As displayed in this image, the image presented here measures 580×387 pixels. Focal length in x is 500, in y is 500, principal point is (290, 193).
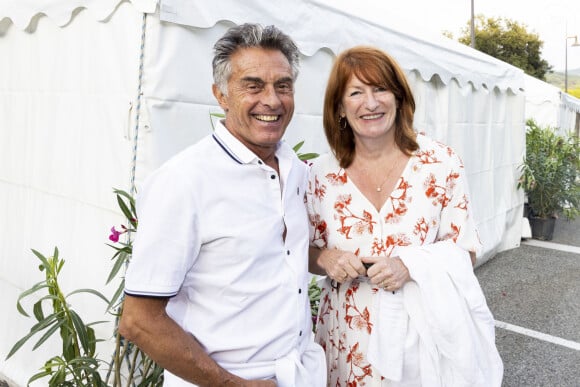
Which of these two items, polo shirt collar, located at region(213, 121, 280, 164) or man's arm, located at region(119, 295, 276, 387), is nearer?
man's arm, located at region(119, 295, 276, 387)

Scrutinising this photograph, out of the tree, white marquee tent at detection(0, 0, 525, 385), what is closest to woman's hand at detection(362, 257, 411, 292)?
white marquee tent at detection(0, 0, 525, 385)

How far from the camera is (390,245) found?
1.76m

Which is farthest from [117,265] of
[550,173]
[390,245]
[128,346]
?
[550,173]

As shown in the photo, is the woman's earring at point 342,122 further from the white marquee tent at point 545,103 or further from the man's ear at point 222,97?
the white marquee tent at point 545,103

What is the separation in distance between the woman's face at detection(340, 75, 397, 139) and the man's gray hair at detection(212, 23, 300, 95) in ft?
1.25

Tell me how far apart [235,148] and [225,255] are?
0.31 m

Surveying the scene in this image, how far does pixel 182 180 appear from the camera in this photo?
128 cm

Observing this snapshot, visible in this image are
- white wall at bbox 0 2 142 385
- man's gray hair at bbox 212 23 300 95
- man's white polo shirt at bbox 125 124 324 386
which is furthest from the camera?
white wall at bbox 0 2 142 385

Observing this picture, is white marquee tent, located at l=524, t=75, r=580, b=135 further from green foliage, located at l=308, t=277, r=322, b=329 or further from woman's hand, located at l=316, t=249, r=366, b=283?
woman's hand, located at l=316, t=249, r=366, b=283

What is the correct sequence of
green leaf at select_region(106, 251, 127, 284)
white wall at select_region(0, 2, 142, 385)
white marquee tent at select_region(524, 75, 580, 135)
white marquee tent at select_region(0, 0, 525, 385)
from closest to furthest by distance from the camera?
green leaf at select_region(106, 251, 127, 284) → white marquee tent at select_region(0, 0, 525, 385) → white wall at select_region(0, 2, 142, 385) → white marquee tent at select_region(524, 75, 580, 135)

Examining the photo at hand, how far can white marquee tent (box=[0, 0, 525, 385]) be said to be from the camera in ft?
7.75

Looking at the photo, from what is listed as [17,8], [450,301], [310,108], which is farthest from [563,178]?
[17,8]

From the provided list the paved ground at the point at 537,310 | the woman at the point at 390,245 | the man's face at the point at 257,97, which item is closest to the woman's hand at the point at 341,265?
the woman at the point at 390,245

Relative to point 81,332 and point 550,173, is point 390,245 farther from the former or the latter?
point 550,173
